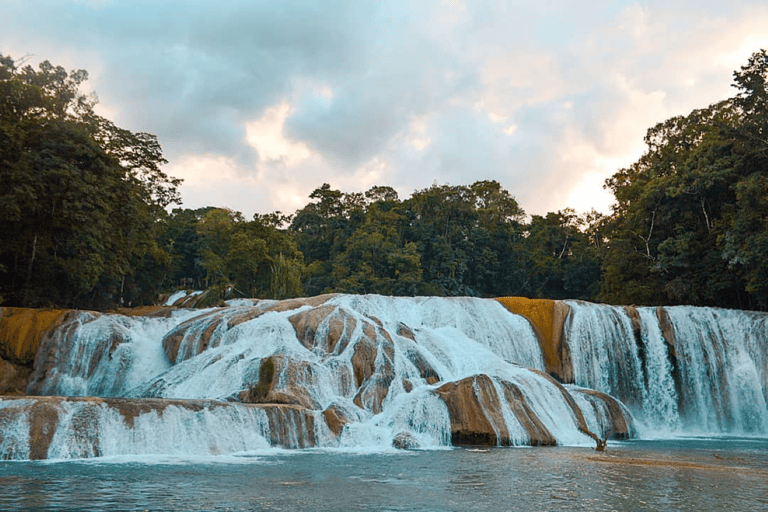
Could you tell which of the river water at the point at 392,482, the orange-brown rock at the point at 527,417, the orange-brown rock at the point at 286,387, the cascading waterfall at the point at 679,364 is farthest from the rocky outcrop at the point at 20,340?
the cascading waterfall at the point at 679,364

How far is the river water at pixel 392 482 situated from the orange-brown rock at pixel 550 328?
10.5 meters

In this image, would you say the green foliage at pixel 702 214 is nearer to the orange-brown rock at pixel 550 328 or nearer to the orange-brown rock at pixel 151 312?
the orange-brown rock at pixel 550 328

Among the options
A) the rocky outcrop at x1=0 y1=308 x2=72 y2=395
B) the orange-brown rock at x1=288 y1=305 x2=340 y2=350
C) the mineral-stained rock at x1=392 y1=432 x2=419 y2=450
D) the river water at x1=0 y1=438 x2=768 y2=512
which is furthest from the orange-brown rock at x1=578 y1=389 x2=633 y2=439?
the rocky outcrop at x1=0 y1=308 x2=72 y2=395

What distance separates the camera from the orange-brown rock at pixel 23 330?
22.9 m

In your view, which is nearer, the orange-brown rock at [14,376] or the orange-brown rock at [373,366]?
the orange-brown rock at [373,366]

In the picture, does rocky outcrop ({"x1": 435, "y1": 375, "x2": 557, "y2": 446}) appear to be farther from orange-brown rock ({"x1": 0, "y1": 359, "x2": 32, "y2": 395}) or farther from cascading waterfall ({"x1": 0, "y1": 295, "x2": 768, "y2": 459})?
orange-brown rock ({"x1": 0, "y1": 359, "x2": 32, "y2": 395})

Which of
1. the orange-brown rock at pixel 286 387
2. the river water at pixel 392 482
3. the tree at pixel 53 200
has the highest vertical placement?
the tree at pixel 53 200

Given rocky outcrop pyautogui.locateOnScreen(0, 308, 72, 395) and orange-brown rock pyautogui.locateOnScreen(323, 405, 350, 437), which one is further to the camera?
rocky outcrop pyautogui.locateOnScreen(0, 308, 72, 395)

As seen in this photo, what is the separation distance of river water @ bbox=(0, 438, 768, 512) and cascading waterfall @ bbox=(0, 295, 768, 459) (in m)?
1.15

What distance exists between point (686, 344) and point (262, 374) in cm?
1828

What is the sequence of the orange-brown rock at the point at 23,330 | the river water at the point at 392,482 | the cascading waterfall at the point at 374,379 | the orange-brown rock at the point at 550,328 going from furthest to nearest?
the orange-brown rock at the point at 550,328, the orange-brown rock at the point at 23,330, the cascading waterfall at the point at 374,379, the river water at the point at 392,482

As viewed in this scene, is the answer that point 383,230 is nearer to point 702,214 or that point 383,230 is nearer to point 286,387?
point 702,214

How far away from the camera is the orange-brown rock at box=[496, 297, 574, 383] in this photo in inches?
1066

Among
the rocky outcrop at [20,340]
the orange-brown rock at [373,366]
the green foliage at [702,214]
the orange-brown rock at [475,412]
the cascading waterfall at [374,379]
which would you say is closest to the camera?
the cascading waterfall at [374,379]
